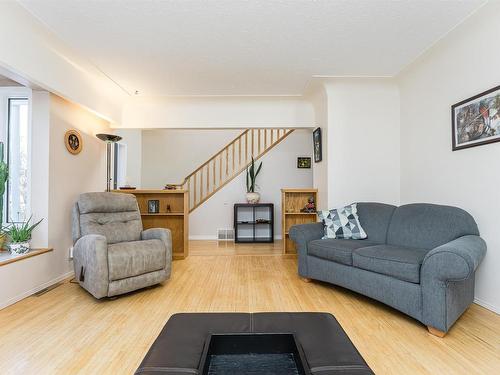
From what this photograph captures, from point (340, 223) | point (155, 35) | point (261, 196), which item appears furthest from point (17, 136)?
point (261, 196)

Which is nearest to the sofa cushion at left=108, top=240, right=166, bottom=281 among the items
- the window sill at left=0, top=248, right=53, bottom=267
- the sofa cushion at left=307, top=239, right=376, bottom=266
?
the window sill at left=0, top=248, right=53, bottom=267

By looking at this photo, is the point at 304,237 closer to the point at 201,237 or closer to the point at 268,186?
the point at 268,186

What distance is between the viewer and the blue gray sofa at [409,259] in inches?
74.4

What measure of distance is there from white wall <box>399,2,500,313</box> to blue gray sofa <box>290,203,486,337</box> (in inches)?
9.3

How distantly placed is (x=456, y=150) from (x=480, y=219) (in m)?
0.70

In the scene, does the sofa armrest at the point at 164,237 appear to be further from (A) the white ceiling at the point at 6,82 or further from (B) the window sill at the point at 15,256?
(A) the white ceiling at the point at 6,82

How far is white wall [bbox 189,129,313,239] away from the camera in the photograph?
6082 mm

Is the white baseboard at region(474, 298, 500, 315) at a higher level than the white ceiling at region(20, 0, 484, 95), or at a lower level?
lower

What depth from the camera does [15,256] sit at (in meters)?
2.57

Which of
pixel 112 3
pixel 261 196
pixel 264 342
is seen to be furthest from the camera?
pixel 261 196

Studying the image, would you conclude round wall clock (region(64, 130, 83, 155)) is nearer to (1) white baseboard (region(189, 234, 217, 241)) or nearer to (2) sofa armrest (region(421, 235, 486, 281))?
(1) white baseboard (region(189, 234, 217, 241))

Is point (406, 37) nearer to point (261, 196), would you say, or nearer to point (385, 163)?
point (385, 163)

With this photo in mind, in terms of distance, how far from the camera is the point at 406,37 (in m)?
2.55

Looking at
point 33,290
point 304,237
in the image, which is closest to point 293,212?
point 304,237
